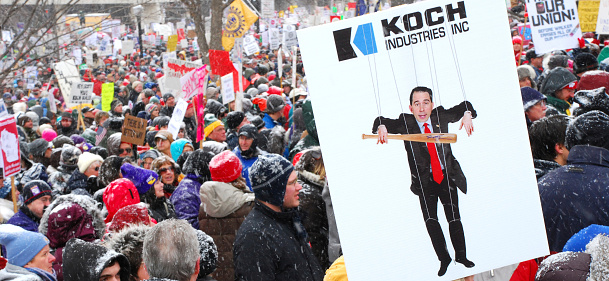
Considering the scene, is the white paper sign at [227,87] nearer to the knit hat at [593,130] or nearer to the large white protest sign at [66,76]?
the large white protest sign at [66,76]

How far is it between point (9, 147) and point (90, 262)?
10.3 feet

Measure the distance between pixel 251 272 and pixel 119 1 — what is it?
53.6 m

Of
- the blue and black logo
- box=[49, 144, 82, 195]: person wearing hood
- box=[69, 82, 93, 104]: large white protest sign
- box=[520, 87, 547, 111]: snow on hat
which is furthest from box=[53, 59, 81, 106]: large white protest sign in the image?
the blue and black logo

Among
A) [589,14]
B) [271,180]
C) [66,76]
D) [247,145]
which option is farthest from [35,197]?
[66,76]

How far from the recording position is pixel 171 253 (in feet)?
8.71

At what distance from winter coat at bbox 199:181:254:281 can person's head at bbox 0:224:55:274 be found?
47.0 inches

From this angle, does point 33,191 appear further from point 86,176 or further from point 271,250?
point 271,250

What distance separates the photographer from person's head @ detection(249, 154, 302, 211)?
3.35 meters

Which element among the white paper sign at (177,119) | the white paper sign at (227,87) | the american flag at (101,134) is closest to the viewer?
the white paper sign at (177,119)

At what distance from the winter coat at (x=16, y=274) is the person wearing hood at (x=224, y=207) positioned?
1.38 metres

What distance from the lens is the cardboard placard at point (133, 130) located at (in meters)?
7.64

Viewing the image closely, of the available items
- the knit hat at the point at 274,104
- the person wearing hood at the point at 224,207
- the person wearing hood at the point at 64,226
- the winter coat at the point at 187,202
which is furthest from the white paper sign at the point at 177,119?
the person wearing hood at the point at 64,226

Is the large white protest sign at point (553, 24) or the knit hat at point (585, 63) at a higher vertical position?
the large white protest sign at point (553, 24)

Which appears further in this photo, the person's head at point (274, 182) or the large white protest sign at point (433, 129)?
the person's head at point (274, 182)
